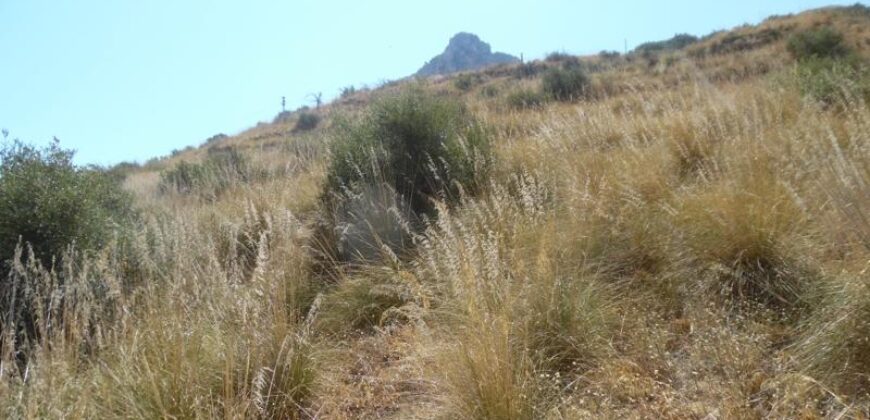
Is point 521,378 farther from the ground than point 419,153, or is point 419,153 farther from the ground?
point 419,153

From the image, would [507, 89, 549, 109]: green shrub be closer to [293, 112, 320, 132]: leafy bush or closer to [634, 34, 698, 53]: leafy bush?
[293, 112, 320, 132]: leafy bush

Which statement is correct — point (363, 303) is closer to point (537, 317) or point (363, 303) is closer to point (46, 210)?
point (537, 317)

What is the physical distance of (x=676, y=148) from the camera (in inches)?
186

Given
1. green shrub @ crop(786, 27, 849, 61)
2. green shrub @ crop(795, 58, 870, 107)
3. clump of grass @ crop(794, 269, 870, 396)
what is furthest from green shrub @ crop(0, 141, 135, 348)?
green shrub @ crop(786, 27, 849, 61)

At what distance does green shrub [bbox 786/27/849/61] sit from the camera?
13.9 meters

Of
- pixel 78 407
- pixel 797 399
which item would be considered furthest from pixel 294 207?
pixel 797 399

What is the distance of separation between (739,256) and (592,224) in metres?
0.80

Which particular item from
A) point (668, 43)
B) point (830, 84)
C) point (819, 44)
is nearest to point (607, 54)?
point (668, 43)

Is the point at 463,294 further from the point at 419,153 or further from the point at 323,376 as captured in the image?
the point at 419,153

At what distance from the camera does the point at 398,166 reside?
199 inches

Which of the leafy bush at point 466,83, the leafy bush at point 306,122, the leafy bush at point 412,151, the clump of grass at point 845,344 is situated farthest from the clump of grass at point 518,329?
the leafy bush at point 306,122

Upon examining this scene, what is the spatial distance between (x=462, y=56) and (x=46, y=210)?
96242mm

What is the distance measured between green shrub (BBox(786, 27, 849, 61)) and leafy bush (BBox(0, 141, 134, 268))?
16.4 m

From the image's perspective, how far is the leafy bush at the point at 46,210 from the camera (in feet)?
11.9
